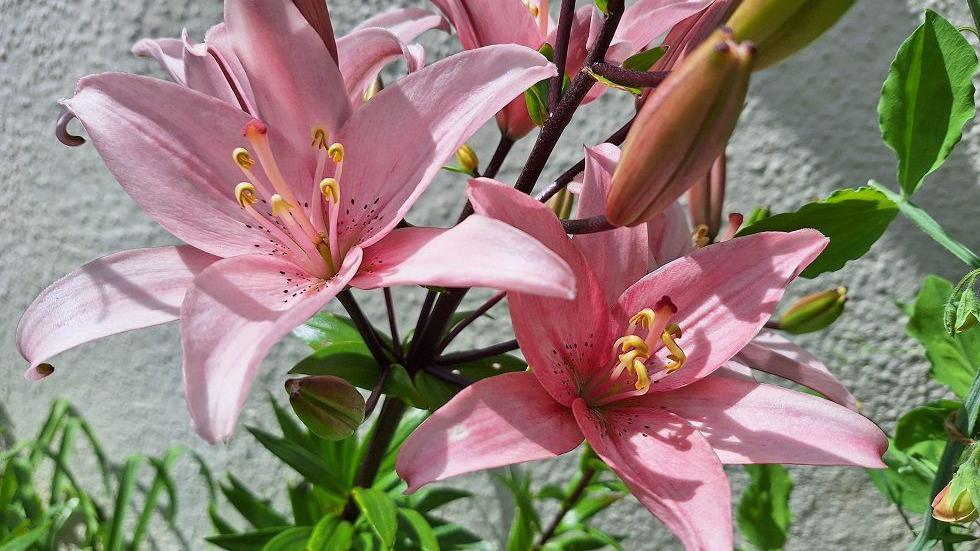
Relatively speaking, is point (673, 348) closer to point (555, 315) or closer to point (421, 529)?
point (555, 315)

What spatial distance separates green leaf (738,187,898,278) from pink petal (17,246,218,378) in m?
0.27

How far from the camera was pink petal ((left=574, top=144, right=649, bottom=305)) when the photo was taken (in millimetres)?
327

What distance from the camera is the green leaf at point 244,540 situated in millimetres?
526

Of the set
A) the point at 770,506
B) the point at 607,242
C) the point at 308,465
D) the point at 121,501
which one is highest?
the point at 607,242

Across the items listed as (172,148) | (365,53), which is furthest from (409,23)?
(172,148)

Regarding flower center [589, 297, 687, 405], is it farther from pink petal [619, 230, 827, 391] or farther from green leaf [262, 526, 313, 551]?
green leaf [262, 526, 313, 551]

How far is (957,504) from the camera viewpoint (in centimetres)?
33

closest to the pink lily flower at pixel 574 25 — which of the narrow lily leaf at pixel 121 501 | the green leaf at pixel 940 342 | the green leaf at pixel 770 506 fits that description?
the green leaf at pixel 940 342

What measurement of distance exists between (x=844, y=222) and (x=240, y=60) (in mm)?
303

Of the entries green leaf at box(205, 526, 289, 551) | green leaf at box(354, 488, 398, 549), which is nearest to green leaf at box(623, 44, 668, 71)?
green leaf at box(354, 488, 398, 549)

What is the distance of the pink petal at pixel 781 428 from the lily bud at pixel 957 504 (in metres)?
0.05

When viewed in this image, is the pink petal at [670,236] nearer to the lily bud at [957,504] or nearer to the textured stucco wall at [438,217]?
the lily bud at [957,504]

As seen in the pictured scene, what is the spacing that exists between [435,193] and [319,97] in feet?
1.83

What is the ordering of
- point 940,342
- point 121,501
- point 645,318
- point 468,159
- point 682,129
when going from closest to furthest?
1. point 682,129
2. point 645,318
3. point 468,159
4. point 940,342
5. point 121,501
